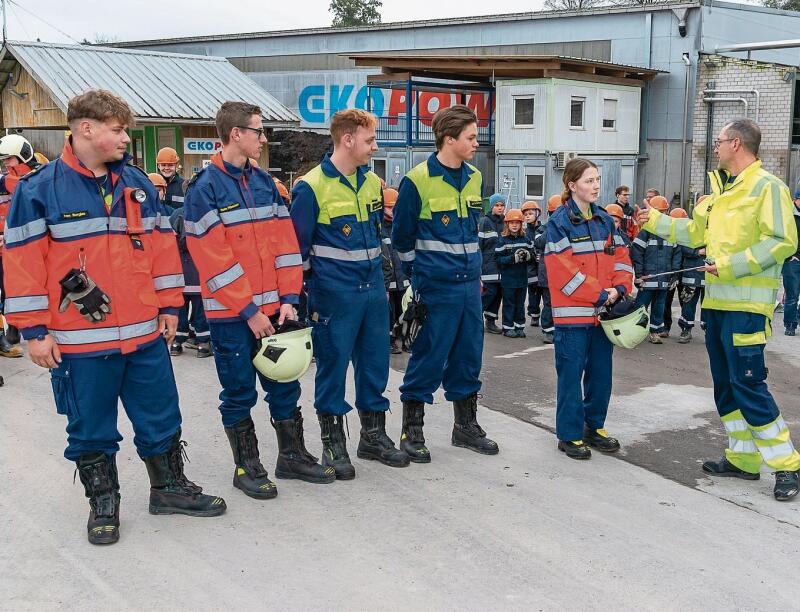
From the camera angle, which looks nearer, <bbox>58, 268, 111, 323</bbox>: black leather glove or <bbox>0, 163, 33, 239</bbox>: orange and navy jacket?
<bbox>58, 268, 111, 323</bbox>: black leather glove

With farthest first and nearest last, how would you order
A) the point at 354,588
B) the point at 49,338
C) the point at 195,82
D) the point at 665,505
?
1. the point at 195,82
2. the point at 665,505
3. the point at 49,338
4. the point at 354,588

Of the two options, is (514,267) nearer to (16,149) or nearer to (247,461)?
(16,149)

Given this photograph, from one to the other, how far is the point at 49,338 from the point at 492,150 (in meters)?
20.5

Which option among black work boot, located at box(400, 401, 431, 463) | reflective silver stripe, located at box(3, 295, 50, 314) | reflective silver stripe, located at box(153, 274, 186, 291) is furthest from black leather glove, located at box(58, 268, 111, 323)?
black work boot, located at box(400, 401, 431, 463)

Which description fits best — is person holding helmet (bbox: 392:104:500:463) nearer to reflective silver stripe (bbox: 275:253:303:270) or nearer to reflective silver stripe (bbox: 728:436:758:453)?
reflective silver stripe (bbox: 275:253:303:270)

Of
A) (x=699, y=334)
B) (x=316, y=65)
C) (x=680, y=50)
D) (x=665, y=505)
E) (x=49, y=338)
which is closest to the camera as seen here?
(x=49, y=338)

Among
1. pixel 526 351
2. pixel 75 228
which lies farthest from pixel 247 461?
pixel 526 351

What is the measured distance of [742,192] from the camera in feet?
18.0

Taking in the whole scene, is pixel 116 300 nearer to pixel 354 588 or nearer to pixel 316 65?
pixel 354 588

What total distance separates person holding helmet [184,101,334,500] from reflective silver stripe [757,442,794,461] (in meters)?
2.90

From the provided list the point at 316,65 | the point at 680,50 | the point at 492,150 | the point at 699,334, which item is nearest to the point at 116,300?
the point at 699,334

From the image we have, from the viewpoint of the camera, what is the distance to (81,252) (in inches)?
179

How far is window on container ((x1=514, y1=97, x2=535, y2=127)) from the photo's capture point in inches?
850

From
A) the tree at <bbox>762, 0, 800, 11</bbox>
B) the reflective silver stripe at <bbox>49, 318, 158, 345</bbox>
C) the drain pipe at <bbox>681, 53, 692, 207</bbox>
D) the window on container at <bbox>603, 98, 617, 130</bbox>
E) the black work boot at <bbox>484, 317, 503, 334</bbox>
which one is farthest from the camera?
the tree at <bbox>762, 0, 800, 11</bbox>
